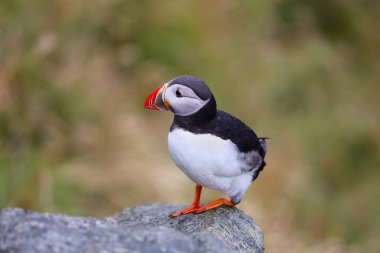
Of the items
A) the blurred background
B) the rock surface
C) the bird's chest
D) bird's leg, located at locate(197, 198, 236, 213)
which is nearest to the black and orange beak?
the bird's chest

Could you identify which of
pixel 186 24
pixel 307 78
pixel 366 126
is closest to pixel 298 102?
pixel 307 78

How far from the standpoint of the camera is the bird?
2.86m

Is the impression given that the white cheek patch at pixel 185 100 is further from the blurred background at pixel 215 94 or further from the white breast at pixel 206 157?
the blurred background at pixel 215 94

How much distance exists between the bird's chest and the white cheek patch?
0.32ft

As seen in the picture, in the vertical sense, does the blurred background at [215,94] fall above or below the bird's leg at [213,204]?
above

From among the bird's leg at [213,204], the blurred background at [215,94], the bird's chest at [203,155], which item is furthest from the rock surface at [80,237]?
the blurred background at [215,94]

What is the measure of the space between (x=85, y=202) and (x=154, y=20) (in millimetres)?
2115

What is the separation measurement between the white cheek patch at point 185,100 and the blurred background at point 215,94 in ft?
8.22

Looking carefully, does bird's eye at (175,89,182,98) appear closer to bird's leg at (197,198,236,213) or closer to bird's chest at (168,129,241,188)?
bird's chest at (168,129,241,188)

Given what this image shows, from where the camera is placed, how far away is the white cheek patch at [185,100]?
2885mm

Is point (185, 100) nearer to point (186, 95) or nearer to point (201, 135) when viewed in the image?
point (186, 95)

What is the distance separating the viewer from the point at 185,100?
289cm

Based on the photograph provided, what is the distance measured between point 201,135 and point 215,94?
3.82 meters

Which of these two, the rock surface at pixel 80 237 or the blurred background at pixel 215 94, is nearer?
the rock surface at pixel 80 237
